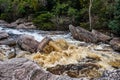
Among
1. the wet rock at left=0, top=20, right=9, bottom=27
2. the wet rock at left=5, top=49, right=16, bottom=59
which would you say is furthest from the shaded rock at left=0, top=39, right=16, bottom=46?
the wet rock at left=0, top=20, right=9, bottom=27

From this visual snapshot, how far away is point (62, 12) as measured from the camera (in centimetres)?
2945

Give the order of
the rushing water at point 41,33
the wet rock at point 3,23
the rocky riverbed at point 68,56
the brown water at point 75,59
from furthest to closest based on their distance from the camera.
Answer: the wet rock at point 3,23 < the rushing water at point 41,33 < the brown water at point 75,59 < the rocky riverbed at point 68,56

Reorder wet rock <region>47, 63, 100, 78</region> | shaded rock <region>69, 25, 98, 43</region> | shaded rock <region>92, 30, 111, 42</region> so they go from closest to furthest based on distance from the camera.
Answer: wet rock <region>47, 63, 100, 78</region> < shaded rock <region>69, 25, 98, 43</region> < shaded rock <region>92, 30, 111, 42</region>

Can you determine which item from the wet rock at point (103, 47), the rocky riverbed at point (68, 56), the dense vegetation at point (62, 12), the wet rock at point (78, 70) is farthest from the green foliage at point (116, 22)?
the wet rock at point (78, 70)

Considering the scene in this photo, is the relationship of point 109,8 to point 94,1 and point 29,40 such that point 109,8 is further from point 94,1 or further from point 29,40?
point 29,40

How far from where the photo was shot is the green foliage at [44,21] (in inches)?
1097

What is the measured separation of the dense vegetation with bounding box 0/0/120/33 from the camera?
26.0 m

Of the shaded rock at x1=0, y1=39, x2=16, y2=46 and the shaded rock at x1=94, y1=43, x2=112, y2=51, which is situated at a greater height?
the shaded rock at x1=0, y1=39, x2=16, y2=46

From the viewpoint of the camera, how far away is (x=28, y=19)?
101 feet

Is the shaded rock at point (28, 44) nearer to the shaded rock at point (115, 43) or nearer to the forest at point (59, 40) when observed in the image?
the forest at point (59, 40)

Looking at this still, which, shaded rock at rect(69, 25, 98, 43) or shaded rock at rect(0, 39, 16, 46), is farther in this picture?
A: shaded rock at rect(69, 25, 98, 43)

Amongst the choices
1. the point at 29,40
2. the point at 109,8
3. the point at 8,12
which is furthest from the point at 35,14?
the point at 29,40

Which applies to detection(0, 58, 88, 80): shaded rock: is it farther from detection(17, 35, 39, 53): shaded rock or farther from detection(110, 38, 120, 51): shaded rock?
A: detection(110, 38, 120, 51): shaded rock

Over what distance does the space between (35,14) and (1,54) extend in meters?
14.2
